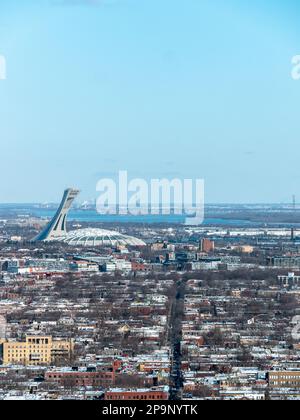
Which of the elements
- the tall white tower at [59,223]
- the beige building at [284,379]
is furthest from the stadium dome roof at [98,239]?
the beige building at [284,379]

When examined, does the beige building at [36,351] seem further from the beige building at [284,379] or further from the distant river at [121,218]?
the distant river at [121,218]

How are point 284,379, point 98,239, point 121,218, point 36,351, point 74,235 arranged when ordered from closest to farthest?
point 284,379, point 36,351, point 98,239, point 74,235, point 121,218

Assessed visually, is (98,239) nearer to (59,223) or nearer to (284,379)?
(59,223)

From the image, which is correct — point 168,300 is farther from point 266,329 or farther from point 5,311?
point 266,329


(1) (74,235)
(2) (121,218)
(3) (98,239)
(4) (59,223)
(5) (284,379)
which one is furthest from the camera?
(2) (121,218)

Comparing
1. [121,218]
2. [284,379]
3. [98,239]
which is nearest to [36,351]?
[284,379]

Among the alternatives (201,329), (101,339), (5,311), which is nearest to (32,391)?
(101,339)

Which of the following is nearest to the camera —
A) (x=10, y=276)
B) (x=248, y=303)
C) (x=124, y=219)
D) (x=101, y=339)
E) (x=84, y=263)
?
(x=101, y=339)
